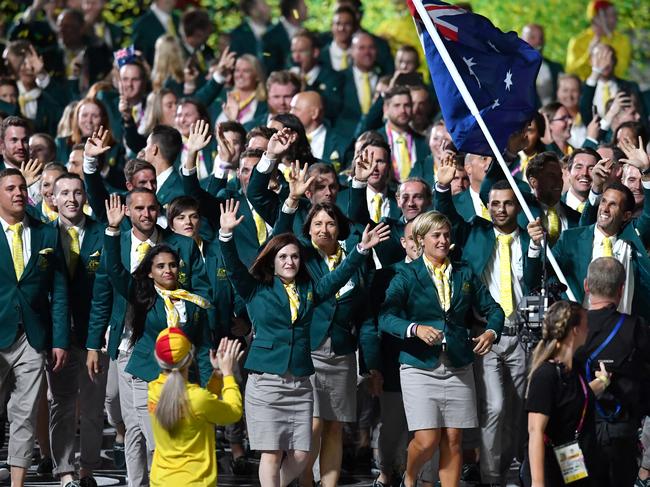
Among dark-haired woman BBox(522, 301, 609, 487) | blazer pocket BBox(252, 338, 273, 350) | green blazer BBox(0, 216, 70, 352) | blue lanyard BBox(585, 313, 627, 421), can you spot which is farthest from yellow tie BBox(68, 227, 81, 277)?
dark-haired woman BBox(522, 301, 609, 487)

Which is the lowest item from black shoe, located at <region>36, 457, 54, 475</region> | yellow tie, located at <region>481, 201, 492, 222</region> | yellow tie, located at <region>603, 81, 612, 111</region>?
black shoe, located at <region>36, 457, 54, 475</region>

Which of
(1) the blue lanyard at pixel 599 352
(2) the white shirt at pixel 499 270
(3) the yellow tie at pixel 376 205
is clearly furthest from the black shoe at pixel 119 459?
(1) the blue lanyard at pixel 599 352

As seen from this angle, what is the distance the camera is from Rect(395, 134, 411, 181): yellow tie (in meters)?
15.9

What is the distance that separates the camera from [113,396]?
13570 millimetres

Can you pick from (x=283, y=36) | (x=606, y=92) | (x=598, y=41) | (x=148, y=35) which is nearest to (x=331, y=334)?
(x=606, y=92)

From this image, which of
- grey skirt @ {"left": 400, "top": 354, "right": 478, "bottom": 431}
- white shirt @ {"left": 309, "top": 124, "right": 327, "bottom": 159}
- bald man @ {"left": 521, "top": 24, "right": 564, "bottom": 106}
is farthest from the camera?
bald man @ {"left": 521, "top": 24, "right": 564, "bottom": 106}

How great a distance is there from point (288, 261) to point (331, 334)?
0.93 meters

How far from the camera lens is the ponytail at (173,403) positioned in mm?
9797

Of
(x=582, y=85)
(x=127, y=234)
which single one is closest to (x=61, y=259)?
(x=127, y=234)

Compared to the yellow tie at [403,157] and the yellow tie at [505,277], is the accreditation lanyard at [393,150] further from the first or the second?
the yellow tie at [505,277]

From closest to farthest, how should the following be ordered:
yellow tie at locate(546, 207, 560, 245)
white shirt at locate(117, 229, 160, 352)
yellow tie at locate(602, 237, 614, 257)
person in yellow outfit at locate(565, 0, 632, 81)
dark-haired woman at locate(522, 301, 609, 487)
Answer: dark-haired woman at locate(522, 301, 609, 487)
white shirt at locate(117, 229, 160, 352)
yellow tie at locate(602, 237, 614, 257)
yellow tie at locate(546, 207, 560, 245)
person in yellow outfit at locate(565, 0, 632, 81)

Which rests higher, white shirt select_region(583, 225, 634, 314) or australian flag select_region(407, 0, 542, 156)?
australian flag select_region(407, 0, 542, 156)

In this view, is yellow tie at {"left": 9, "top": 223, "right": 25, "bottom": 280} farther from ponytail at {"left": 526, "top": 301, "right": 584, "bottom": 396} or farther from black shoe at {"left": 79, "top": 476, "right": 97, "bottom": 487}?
ponytail at {"left": 526, "top": 301, "right": 584, "bottom": 396}

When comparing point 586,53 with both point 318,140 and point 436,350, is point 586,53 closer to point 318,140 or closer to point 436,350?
point 318,140
